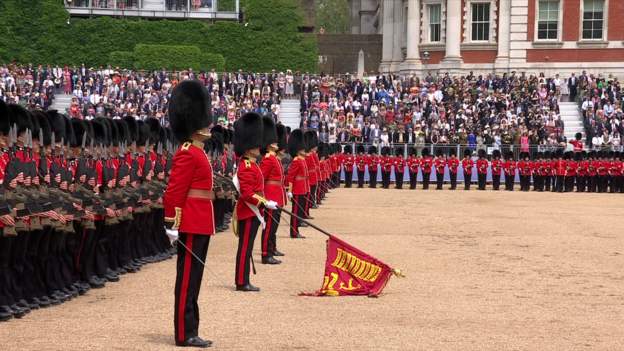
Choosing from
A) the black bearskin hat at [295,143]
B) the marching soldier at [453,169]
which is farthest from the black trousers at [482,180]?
the black bearskin hat at [295,143]

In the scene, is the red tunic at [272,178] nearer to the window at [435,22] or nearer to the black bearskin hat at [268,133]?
the black bearskin hat at [268,133]

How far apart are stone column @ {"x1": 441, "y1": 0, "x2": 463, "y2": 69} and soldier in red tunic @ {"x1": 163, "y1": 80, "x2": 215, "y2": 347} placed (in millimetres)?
46888

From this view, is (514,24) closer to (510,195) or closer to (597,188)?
(597,188)

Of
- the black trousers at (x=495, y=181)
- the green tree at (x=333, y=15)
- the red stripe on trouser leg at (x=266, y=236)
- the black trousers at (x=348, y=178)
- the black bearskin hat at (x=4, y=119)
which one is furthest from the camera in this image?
the green tree at (x=333, y=15)

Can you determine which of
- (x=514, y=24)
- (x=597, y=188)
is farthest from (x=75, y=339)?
(x=514, y=24)

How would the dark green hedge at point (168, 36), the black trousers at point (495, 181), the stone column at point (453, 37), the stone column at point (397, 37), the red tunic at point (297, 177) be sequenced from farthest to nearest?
1. the stone column at point (397, 37)
2. the dark green hedge at point (168, 36)
3. the stone column at point (453, 37)
4. the black trousers at point (495, 181)
5. the red tunic at point (297, 177)

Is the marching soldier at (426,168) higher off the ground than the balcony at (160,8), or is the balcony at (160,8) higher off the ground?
the balcony at (160,8)

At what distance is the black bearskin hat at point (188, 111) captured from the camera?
34.6 ft

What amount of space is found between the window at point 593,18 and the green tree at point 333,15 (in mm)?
55830

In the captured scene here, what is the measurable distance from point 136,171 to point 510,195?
2388 cm

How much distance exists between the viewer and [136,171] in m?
15.3

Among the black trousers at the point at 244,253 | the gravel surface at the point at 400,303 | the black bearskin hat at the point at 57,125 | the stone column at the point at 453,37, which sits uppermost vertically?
the stone column at the point at 453,37

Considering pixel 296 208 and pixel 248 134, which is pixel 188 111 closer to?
pixel 248 134

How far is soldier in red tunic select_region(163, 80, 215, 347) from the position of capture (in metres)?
10.1
